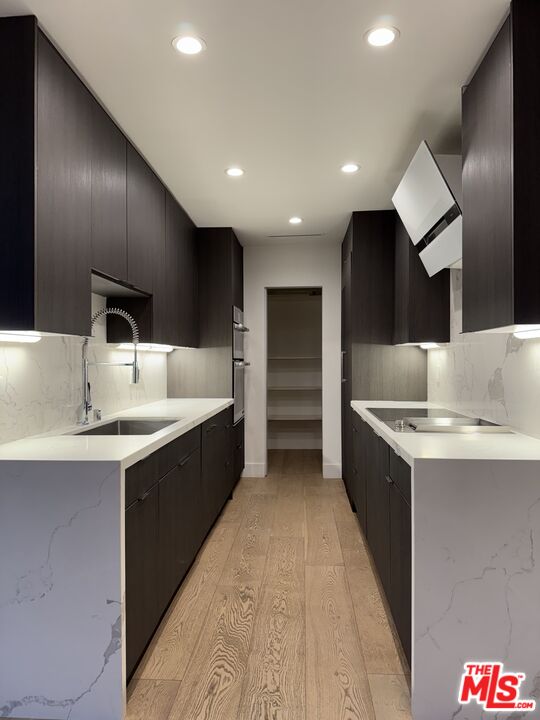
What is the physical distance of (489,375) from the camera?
2611 mm

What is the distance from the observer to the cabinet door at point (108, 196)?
2.26 meters

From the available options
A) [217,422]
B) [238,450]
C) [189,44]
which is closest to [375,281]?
[217,422]

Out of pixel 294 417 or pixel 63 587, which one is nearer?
pixel 63 587

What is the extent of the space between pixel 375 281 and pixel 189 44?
257cm

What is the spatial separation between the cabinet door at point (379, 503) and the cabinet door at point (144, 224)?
1.63 m

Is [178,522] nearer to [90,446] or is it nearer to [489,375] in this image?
[90,446]

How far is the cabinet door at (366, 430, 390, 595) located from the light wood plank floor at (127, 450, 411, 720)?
0.70 ft

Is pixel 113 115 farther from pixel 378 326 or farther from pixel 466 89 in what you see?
pixel 378 326

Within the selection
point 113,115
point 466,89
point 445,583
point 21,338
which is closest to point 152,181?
point 113,115

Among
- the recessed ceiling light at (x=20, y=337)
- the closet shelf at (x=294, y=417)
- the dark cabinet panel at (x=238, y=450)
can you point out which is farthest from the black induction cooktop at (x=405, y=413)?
the closet shelf at (x=294, y=417)

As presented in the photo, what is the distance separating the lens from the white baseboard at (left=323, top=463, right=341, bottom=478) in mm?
5207

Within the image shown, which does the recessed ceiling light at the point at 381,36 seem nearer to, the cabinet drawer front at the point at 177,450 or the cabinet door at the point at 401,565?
the cabinet door at the point at 401,565

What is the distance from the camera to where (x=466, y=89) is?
2.13m

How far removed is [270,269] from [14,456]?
3.88 metres
